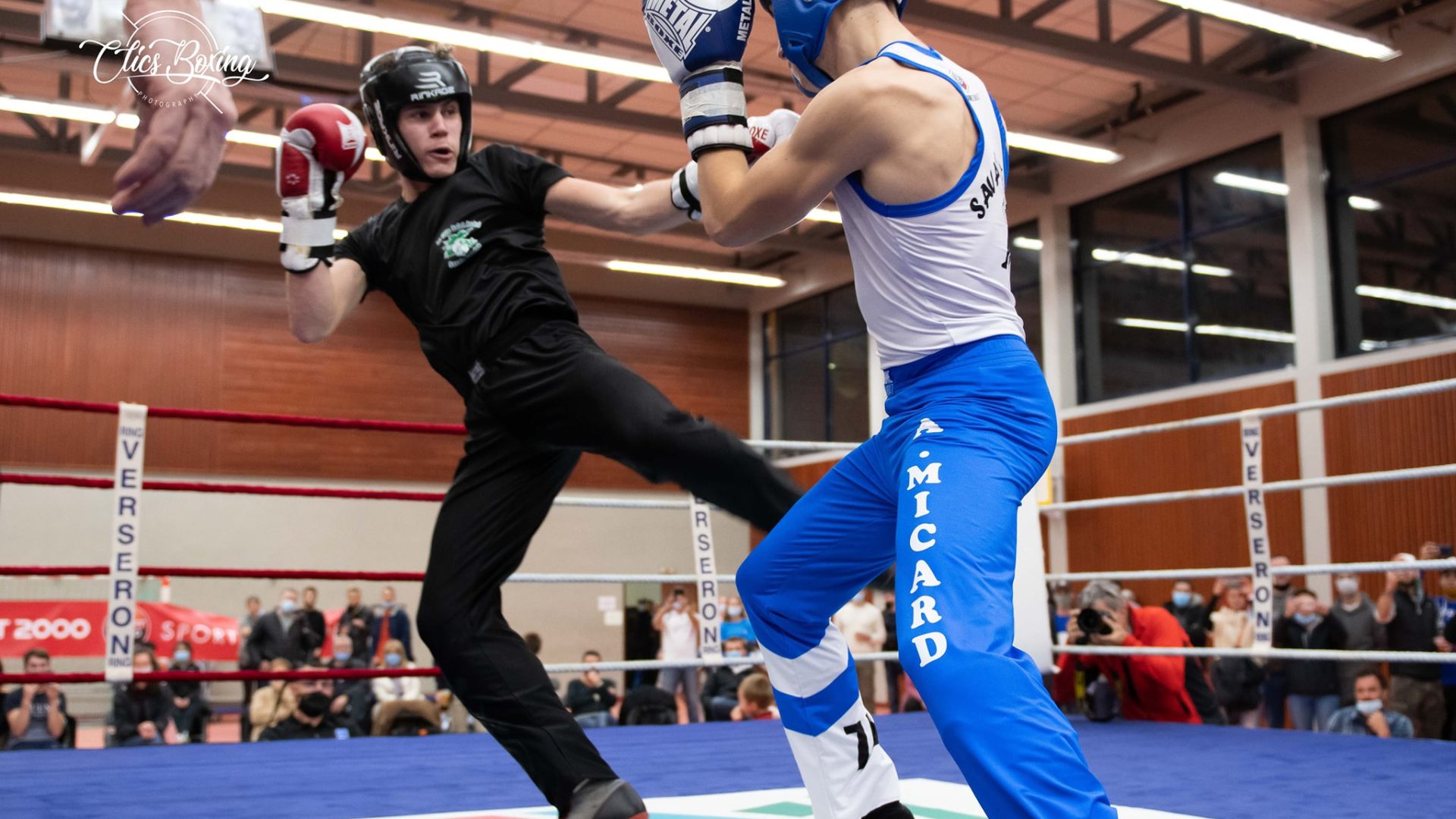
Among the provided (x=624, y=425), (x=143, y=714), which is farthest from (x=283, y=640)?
(x=624, y=425)

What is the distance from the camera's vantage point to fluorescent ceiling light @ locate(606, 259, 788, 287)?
1504 centimetres

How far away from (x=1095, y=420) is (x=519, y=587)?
6913 mm

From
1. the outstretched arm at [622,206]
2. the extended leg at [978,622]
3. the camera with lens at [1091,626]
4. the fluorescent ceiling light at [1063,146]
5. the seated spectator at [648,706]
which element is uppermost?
the fluorescent ceiling light at [1063,146]

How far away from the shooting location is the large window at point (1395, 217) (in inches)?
388

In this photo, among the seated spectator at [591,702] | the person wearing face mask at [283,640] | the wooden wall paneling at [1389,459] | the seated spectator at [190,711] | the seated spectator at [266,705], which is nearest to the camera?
the seated spectator at [591,702]

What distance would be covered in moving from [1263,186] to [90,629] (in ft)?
36.6

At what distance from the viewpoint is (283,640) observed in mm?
9656

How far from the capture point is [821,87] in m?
1.86

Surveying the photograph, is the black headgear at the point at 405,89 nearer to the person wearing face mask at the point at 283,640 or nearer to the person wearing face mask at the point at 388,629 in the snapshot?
the person wearing face mask at the point at 388,629

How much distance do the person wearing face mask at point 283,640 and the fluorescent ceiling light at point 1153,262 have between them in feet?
27.2

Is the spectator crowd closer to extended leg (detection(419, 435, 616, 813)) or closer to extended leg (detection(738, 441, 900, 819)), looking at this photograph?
extended leg (detection(419, 435, 616, 813))

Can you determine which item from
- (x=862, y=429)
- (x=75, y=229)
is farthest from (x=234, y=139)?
(x=862, y=429)

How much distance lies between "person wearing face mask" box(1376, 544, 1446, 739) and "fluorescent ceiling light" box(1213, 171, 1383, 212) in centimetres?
458

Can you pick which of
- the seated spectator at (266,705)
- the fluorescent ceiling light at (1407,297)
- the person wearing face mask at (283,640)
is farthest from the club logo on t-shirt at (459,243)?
the fluorescent ceiling light at (1407,297)
